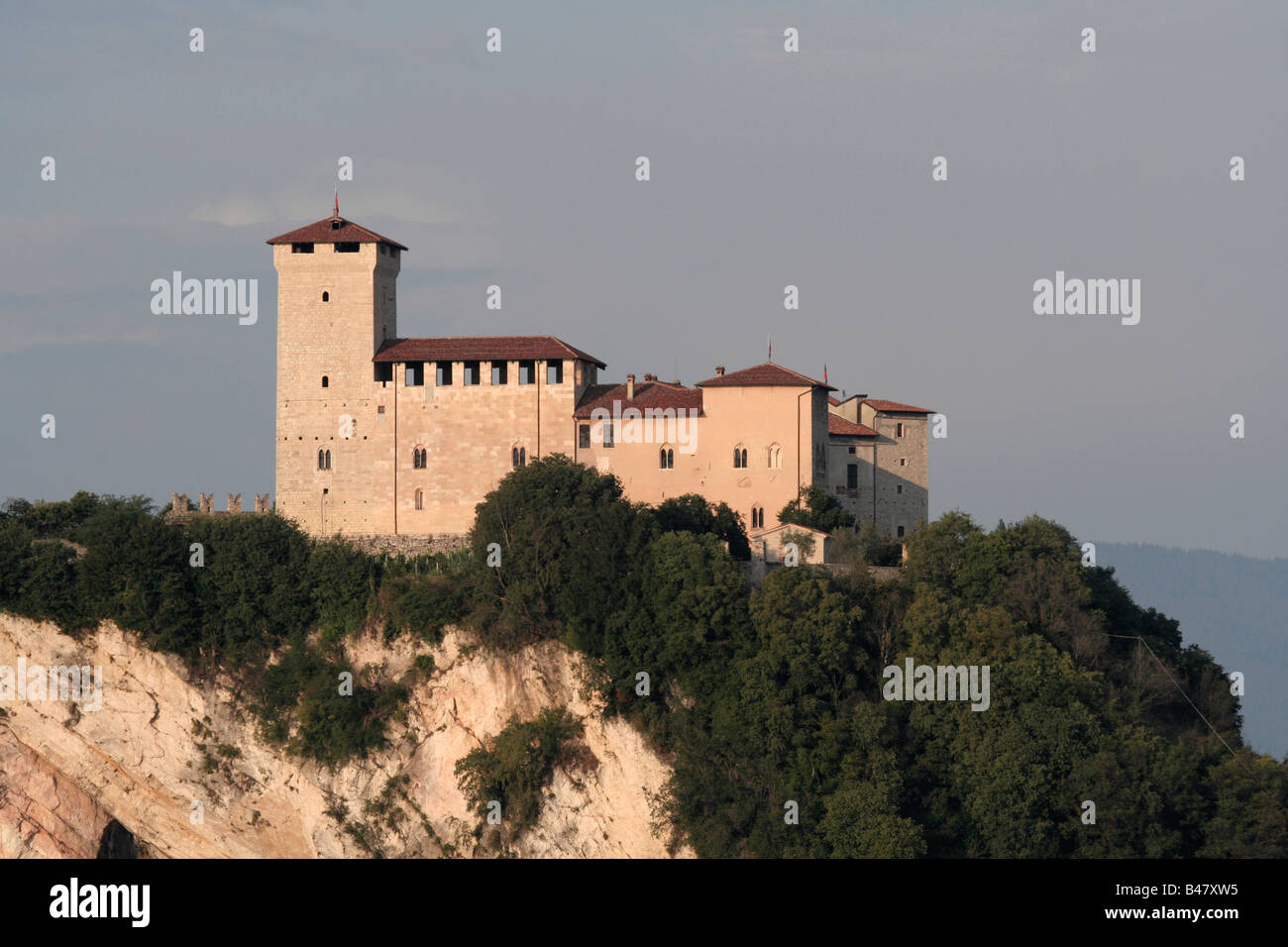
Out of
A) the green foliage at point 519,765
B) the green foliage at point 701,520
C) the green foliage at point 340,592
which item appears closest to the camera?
the green foliage at point 519,765

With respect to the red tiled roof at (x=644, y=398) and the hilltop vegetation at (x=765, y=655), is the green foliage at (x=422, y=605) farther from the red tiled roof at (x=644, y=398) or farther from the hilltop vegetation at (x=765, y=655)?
the red tiled roof at (x=644, y=398)

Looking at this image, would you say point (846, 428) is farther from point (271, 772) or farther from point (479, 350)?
point (271, 772)

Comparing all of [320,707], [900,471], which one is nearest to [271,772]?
[320,707]

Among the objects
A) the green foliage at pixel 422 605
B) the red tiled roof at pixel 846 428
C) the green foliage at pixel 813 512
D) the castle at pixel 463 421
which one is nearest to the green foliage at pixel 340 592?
the green foliage at pixel 422 605

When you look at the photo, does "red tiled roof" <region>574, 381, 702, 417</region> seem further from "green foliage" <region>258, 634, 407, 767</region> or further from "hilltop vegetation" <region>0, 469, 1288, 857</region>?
"green foliage" <region>258, 634, 407, 767</region>
